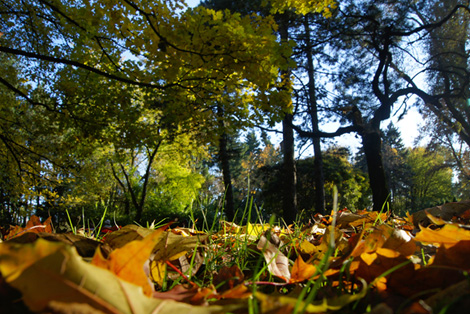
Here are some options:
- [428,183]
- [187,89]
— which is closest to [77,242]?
[187,89]

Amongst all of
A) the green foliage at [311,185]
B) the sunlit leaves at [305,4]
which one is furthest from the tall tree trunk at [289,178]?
the sunlit leaves at [305,4]

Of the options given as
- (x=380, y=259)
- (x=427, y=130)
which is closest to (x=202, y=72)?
(x=380, y=259)

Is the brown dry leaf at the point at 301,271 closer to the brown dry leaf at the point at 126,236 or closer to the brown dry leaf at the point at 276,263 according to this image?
the brown dry leaf at the point at 276,263

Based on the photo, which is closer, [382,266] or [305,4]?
[382,266]

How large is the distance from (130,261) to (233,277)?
8.5 inches

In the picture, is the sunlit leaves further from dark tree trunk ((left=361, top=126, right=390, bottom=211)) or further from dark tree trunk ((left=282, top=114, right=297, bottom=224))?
dark tree trunk ((left=282, top=114, right=297, bottom=224))

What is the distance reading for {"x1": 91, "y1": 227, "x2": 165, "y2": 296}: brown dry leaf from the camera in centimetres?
32

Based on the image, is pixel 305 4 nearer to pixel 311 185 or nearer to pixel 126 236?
pixel 126 236

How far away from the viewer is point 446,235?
43 cm

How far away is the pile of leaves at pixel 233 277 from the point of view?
0.79 feet

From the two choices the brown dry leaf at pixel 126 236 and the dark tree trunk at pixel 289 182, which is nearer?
the brown dry leaf at pixel 126 236

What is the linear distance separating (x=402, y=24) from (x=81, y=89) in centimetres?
1004

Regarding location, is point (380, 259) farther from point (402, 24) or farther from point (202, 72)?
point (402, 24)

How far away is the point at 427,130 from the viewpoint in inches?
720
